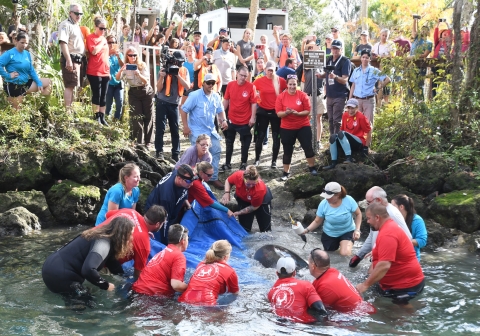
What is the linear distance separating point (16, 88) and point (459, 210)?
8732 millimetres

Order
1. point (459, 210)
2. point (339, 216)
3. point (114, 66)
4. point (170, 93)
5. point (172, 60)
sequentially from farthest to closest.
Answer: point (114, 66) < point (170, 93) < point (172, 60) < point (459, 210) < point (339, 216)

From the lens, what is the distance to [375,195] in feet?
26.5

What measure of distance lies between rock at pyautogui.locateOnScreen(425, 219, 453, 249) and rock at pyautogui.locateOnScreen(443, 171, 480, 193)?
3.64 ft

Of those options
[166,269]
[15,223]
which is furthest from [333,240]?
[15,223]

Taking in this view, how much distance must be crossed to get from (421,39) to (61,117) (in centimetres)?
846

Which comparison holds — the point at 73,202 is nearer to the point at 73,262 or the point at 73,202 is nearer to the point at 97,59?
the point at 97,59

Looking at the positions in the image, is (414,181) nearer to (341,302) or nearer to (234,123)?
(234,123)

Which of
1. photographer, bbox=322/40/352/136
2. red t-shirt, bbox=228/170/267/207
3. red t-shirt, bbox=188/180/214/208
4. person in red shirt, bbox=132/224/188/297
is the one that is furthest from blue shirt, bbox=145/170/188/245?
photographer, bbox=322/40/352/136

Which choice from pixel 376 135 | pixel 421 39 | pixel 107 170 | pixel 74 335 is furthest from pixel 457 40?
pixel 74 335

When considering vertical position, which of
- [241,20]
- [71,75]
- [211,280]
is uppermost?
[241,20]

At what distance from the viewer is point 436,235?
10.9 m

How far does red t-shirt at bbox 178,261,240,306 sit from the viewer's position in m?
7.13

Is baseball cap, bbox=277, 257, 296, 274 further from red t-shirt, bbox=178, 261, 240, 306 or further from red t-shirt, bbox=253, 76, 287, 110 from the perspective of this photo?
red t-shirt, bbox=253, 76, 287, 110

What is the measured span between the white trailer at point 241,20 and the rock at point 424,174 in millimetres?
13944
